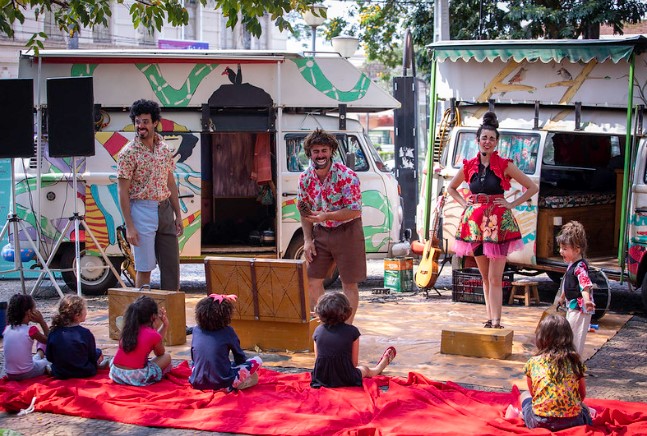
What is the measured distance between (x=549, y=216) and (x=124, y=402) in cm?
597

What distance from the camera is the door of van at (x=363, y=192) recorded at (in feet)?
38.4

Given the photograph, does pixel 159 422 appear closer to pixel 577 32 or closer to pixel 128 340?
pixel 128 340

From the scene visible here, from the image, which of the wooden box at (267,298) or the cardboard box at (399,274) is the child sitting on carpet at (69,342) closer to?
the wooden box at (267,298)

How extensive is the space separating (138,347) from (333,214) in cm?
190

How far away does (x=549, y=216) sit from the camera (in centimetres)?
1059

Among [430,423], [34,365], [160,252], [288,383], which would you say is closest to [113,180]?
[160,252]

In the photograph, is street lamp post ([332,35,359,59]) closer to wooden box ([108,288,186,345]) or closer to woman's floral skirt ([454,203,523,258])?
woman's floral skirt ([454,203,523,258])

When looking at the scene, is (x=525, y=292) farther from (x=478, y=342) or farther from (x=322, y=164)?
(x=322, y=164)

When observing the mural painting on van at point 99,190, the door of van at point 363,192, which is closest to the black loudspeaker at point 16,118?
the mural painting on van at point 99,190

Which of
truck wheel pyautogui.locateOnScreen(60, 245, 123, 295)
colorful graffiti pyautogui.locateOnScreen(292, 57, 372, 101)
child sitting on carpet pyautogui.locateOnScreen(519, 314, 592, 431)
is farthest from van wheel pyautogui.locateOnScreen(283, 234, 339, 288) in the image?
child sitting on carpet pyautogui.locateOnScreen(519, 314, 592, 431)

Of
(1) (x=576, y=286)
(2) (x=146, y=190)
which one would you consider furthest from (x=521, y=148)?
(2) (x=146, y=190)

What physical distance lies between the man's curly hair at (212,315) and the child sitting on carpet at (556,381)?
81.0 inches

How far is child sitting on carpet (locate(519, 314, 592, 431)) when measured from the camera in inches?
213

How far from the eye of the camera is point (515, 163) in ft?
34.7
